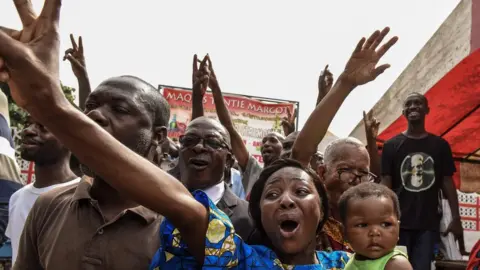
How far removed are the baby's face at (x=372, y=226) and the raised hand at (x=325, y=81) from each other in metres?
1.99

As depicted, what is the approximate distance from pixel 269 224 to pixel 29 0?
1.13 meters

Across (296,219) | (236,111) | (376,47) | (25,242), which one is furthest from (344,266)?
(236,111)

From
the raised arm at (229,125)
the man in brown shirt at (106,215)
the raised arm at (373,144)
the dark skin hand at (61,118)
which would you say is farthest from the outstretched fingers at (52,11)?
the raised arm at (373,144)

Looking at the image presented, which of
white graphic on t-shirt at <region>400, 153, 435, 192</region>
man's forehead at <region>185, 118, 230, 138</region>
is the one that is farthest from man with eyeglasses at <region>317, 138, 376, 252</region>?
white graphic on t-shirt at <region>400, 153, 435, 192</region>

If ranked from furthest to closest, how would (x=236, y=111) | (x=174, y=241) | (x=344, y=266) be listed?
(x=236, y=111)
(x=344, y=266)
(x=174, y=241)

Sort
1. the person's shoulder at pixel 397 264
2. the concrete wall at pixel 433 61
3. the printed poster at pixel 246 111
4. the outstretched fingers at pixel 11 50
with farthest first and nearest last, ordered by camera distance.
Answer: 1. the printed poster at pixel 246 111
2. the concrete wall at pixel 433 61
3. the person's shoulder at pixel 397 264
4. the outstretched fingers at pixel 11 50

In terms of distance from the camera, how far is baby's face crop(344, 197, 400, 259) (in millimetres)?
2375

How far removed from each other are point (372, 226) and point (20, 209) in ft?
7.82

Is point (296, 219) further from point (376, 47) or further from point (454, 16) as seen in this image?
point (454, 16)

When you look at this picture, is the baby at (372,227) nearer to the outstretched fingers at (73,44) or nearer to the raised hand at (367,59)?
the raised hand at (367,59)

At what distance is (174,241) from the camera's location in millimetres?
1796

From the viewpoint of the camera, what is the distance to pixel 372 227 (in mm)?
2412

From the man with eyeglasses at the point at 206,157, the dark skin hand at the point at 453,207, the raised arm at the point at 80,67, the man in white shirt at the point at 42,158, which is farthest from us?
the dark skin hand at the point at 453,207

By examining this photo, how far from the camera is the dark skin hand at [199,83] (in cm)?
481
